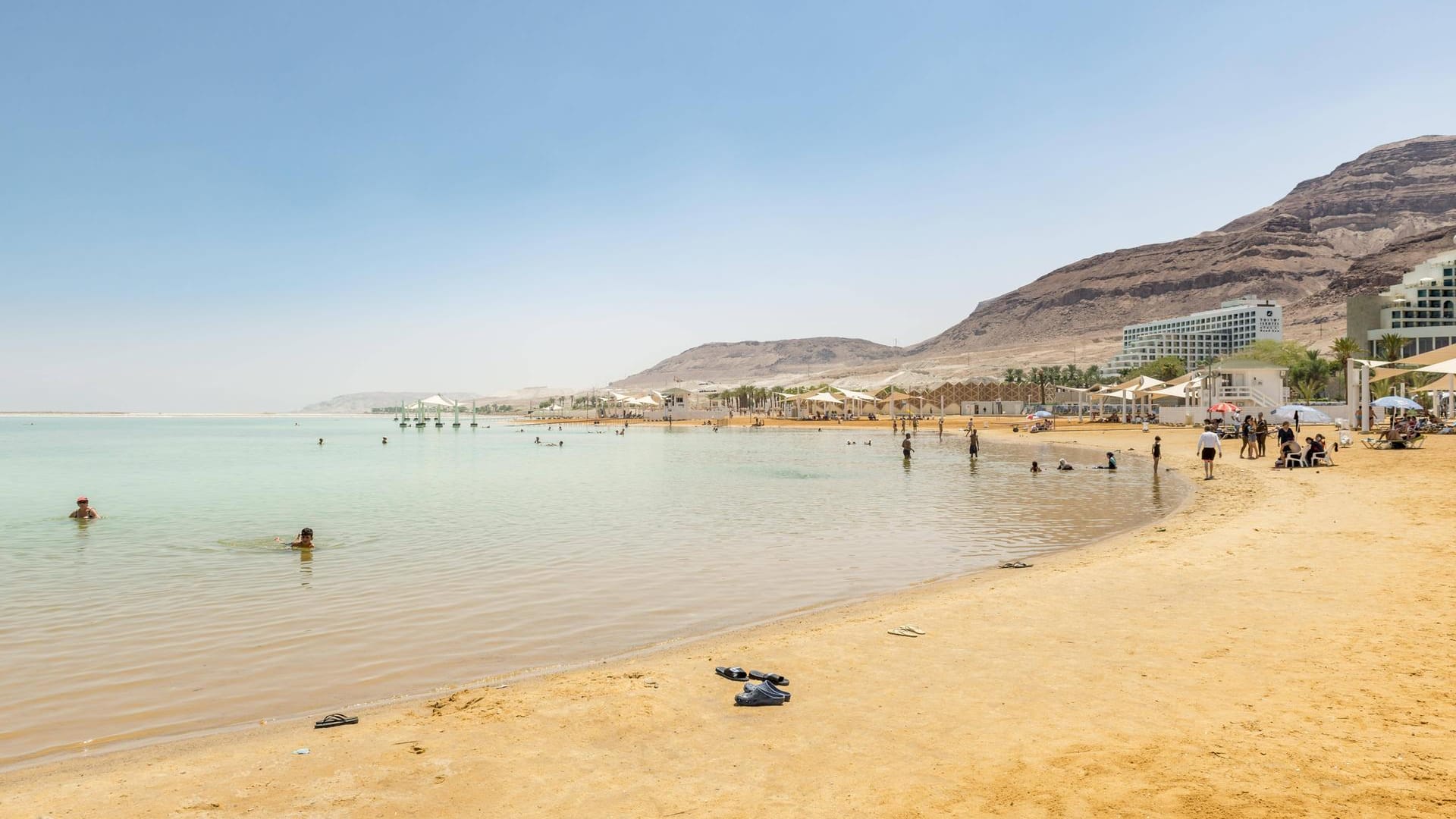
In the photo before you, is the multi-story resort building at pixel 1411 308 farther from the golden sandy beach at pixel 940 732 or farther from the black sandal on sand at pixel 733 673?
the black sandal on sand at pixel 733 673

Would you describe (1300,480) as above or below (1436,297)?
below

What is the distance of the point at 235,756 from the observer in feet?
18.0

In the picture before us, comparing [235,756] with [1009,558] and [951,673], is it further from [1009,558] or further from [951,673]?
[1009,558]

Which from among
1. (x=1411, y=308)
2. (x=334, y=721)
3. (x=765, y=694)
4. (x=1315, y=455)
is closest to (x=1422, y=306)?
A: (x=1411, y=308)

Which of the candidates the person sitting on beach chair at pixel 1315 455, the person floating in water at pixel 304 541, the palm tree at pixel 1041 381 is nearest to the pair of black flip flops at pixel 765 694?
the person floating in water at pixel 304 541

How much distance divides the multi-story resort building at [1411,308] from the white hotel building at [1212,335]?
162 ft

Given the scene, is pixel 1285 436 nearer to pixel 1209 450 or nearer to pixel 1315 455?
pixel 1315 455

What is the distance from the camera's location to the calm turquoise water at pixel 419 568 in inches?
294

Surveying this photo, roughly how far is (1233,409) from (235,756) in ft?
152

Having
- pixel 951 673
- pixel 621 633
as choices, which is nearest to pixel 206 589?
pixel 621 633

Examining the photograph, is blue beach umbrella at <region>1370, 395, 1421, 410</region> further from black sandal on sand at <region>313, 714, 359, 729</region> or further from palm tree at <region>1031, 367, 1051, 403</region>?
palm tree at <region>1031, 367, 1051, 403</region>

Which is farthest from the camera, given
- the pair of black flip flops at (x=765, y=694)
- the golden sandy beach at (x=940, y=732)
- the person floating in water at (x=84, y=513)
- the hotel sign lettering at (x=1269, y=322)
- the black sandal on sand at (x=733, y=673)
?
the hotel sign lettering at (x=1269, y=322)

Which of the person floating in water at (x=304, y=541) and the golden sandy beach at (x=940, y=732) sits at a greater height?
the golden sandy beach at (x=940, y=732)

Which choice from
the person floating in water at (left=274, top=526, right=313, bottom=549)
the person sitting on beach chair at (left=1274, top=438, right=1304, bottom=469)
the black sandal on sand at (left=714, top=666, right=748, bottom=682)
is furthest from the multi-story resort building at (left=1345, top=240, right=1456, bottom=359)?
the black sandal on sand at (left=714, top=666, right=748, bottom=682)
